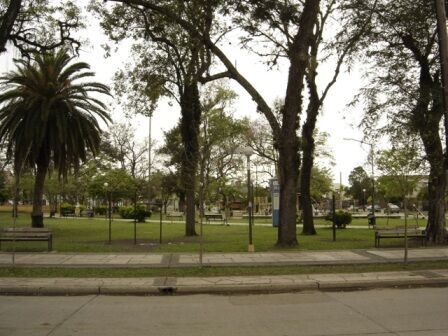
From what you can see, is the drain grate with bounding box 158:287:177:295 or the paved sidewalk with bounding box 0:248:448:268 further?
the paved sidewalk with bounding box 0:248:448:268

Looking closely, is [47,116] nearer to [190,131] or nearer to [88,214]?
[190,131]

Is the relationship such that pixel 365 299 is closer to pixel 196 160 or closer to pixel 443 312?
pixel 443 312

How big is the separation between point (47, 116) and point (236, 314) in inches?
956

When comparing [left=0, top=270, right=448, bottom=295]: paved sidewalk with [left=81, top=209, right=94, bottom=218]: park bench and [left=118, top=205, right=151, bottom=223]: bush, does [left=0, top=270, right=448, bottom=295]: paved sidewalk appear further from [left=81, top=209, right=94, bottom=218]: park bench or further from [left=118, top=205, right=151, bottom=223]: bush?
→ [left=81, top=209, right=94, bottom=218]: park bench

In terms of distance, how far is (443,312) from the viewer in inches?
361

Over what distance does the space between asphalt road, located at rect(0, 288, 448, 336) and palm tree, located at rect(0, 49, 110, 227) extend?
21.5 meters

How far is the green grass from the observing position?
13289 mm

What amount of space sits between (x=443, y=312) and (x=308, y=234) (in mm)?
18289

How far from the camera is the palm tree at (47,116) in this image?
103ft

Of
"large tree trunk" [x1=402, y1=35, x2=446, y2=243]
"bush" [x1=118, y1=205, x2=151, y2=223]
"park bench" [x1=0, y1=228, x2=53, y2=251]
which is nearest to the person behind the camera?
"park bench" [x1=0, y1=228, x2=53, y2=251]

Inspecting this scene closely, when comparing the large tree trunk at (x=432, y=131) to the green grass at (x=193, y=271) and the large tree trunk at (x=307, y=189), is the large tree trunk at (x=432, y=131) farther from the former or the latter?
the large tree trunk at (x=307, y=189)

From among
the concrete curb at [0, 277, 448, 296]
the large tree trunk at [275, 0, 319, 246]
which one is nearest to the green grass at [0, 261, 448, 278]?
the concrete curb at [0, 277, 448, 296]

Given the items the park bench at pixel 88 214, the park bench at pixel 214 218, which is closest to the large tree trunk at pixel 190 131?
the park bench at pixel 214 218

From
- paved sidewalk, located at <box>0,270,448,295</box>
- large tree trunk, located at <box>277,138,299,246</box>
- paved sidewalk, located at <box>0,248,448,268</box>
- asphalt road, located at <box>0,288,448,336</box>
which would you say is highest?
large tree trunk, located at <box>277,138,299,246</box>
